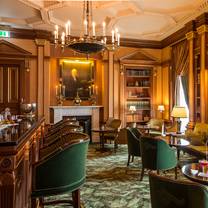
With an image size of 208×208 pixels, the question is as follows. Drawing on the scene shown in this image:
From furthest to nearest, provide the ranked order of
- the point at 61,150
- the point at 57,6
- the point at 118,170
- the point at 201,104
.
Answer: the point at 201,104, the point at 57,6, the point at 118,170, the point at 61,150

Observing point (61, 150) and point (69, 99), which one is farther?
point (69, 99)

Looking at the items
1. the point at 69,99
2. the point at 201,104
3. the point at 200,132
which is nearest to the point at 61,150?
the point at 200,132

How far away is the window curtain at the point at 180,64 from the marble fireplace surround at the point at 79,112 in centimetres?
254

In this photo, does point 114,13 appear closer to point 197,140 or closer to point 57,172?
point 197,140

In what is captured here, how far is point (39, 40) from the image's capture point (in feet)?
24.0

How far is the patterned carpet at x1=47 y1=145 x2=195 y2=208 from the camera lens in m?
3.23

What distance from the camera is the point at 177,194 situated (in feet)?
5.19

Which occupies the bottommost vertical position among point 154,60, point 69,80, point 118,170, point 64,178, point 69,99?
point 118,170

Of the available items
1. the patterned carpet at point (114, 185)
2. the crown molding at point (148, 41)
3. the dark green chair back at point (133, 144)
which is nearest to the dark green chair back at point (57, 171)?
the patterned carpet at point (114, 185)

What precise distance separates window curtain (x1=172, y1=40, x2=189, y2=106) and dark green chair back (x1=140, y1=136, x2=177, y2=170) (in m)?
3.52

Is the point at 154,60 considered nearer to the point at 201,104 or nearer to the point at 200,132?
the point at 201,104

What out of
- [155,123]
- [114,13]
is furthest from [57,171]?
[155,123]

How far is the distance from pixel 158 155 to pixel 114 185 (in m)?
0.87

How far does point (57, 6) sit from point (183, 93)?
177 inches
